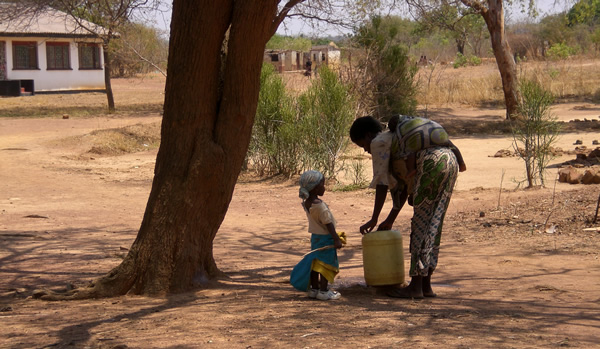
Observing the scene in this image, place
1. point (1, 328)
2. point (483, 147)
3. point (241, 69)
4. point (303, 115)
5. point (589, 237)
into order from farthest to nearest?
1. point (483, 147)
2. point (303, 115)
3. point (589, 237)
4. point (241, 69)
5. point (1, 328)

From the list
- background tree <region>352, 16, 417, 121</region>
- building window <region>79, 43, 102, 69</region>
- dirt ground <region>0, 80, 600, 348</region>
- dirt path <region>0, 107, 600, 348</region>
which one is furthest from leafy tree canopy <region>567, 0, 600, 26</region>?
building window <region>79, 43, 102, 69</region>

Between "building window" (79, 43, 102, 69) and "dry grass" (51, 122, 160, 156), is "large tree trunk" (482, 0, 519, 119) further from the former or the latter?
"building window" (79, 43, 102, 69)

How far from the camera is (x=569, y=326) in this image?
12.8 feet

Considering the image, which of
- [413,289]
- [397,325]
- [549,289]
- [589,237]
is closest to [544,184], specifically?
[589,237]

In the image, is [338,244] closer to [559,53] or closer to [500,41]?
[500,41]

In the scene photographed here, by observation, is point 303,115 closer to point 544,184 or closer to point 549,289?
point 544,184

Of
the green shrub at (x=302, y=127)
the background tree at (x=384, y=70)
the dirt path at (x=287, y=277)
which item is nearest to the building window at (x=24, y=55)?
the background tree at (x=384, y=70)

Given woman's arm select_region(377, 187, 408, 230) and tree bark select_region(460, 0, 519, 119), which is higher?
tree bark select_region(460, 0, 519, 119)

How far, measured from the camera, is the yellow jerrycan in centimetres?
475

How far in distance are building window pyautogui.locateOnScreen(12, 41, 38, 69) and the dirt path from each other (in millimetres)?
26154

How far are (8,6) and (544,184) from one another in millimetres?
15691

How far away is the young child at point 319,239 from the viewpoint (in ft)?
15.1

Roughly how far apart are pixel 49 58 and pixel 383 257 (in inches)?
1387

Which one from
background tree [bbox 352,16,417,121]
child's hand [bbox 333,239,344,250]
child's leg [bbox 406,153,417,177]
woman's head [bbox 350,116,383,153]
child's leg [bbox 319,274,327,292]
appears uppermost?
background tree [bbox 352,16,417,121]
